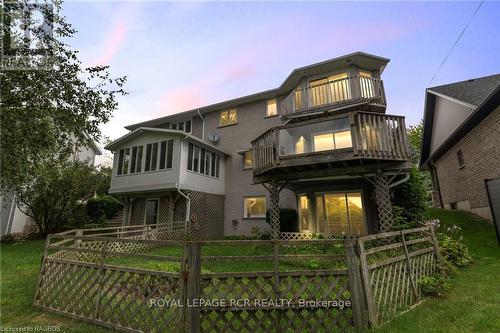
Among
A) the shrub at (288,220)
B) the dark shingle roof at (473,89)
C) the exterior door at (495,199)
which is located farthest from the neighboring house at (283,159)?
the dark shingle roof at (473,89)

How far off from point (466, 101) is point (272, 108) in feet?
33.1

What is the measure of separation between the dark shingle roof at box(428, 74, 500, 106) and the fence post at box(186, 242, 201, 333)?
47.0 feet

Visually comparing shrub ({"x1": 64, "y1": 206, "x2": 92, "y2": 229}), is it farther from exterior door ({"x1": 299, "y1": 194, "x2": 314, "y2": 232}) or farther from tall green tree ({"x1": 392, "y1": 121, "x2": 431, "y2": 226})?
tall green tree ({"x1": 392, "y1": 121, "x2": 431, "y2": 226})

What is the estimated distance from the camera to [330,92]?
38.0 feet

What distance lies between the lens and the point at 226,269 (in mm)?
7266

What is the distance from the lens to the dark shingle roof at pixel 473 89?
1217 centimetres

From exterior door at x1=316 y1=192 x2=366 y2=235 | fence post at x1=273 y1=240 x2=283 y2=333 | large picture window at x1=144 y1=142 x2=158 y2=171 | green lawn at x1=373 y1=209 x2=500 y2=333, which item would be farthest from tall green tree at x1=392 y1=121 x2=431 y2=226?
large picture window at x1=144 y1=142 x2=158 y2=171

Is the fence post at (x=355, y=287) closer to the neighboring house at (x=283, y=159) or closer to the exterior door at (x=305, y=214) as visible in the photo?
the neighboring house at (x=283, y=159)

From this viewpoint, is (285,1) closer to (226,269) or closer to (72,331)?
(226,269)

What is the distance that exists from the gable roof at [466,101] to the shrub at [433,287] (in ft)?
25.1

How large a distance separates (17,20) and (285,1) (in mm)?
8721

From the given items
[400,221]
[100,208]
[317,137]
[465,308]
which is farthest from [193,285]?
[100,208]

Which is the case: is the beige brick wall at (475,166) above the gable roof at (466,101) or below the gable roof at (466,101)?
below

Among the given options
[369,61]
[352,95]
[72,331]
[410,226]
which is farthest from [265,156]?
[72,331]
